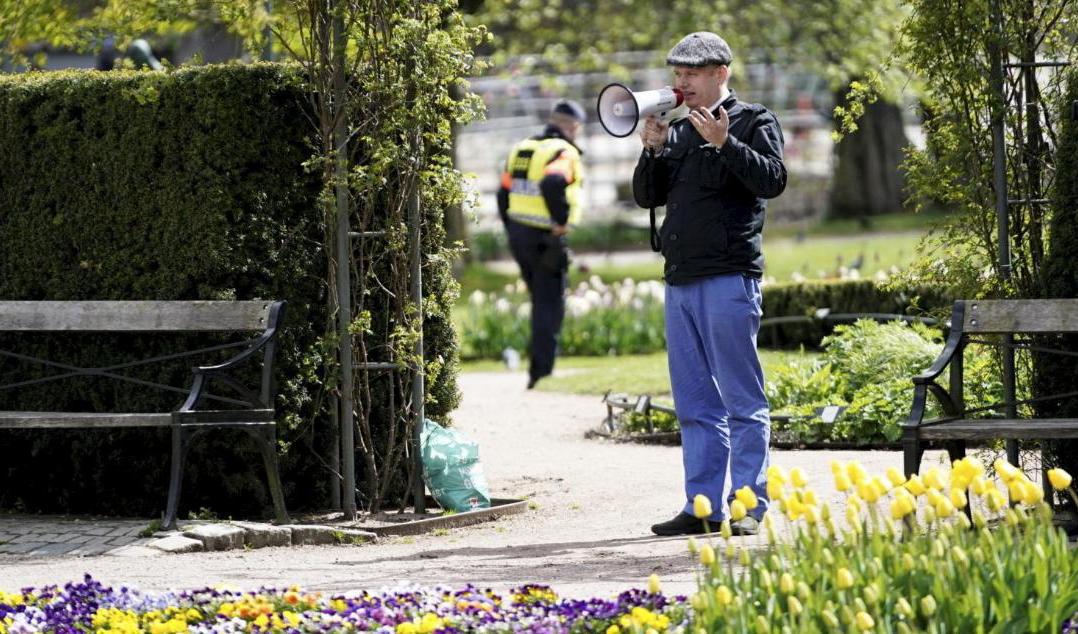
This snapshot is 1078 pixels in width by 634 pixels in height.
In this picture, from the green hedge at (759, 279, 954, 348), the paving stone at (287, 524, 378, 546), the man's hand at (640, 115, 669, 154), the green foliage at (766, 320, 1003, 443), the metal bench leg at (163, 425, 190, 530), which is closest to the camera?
the man's hand at (640, 115, 669, 154)

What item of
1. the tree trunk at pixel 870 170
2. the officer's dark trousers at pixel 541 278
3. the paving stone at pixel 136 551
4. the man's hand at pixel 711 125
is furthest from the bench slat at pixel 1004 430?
the tree trunk at pixel 870 170

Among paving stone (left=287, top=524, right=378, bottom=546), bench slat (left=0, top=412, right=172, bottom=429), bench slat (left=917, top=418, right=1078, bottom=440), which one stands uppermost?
bench slat (left=0, top=412, right=172, bottom=429)

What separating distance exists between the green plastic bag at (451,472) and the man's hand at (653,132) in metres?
1.91

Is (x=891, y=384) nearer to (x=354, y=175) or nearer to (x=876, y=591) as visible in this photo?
(x=354, y=175)

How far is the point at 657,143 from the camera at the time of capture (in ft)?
22.3

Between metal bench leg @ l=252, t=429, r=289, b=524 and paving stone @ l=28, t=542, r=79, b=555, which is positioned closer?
paving stone @ l=28, t=542, r=79, b=555

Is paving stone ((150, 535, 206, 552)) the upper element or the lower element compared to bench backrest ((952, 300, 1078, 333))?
lower

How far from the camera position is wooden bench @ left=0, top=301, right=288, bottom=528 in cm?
717

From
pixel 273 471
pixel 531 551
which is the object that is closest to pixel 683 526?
pixel 531 551

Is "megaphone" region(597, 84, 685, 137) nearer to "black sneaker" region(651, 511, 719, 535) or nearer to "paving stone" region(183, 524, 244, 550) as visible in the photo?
"black sneaker" region(651, 511, 719, 535)

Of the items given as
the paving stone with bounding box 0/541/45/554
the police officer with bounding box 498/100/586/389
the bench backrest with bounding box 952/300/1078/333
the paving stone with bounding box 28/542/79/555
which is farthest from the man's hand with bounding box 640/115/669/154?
the police officer with bounding box 498/100/586/389

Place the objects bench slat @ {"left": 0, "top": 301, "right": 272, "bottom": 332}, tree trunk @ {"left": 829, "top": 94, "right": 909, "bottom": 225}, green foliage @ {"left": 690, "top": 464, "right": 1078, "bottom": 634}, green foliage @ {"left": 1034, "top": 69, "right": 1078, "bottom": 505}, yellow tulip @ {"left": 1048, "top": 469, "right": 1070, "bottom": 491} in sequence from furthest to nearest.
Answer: tree trunk @ {"left": 829, "top": 94, "right": 909, "bottom": 225}
bench slat @ {"left": 0, "top": 301, "right": 272, "bottom": 332}
green foliage @ {"left": 1034, "top": 69, "right": 1078, "bottom": 505}
yellow tulip @ {"left": 1048, "top": 469, "right": 1070, "bottom": 491}
green foliage @ {"left": 690, "top": 464, "right": 1078, "bottom": 634}

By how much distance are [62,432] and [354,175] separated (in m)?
1.92

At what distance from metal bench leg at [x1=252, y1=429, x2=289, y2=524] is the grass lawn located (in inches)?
169
